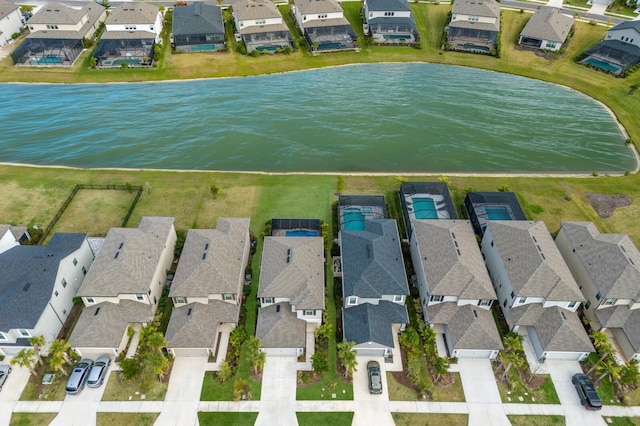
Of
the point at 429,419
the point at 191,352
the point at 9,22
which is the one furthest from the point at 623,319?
the point at 9,22

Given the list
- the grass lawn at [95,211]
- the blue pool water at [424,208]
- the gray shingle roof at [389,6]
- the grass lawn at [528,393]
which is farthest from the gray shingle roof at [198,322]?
the gray shingle roof at [389,6]

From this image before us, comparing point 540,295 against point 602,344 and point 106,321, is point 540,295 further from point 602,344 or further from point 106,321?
point 106,321

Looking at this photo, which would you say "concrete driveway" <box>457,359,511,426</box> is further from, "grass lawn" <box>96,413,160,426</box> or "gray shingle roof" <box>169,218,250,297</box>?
"grass lawn" <box>96,413,160,426</box>

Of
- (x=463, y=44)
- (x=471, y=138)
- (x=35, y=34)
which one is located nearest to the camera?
(x=471, y=138)

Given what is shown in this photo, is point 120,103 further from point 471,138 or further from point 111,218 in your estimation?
point 471,138

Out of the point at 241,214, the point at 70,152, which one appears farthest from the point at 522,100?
the point at 70,152

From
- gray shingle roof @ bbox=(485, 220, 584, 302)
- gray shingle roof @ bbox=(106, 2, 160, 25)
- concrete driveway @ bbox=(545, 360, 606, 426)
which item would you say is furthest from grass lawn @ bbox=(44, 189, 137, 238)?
gray shingle roof @ bbox=(106, 2, 160, 25)
